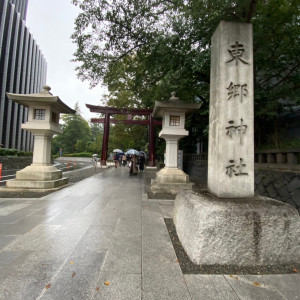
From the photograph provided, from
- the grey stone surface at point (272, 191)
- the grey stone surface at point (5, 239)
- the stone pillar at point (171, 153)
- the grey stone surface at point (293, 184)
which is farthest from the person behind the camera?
the stone pillar at point (171, 153)

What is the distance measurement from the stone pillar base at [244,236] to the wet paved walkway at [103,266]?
0.21m

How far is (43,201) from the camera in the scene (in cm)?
496

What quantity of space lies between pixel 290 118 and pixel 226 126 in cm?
515

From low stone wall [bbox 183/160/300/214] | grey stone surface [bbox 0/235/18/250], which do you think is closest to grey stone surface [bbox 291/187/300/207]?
low stone wall [bbox 183/160/300/214]

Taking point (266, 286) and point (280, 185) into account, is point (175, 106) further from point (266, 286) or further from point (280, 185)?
point (266, 286)

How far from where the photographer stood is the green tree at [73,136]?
46.9 metres

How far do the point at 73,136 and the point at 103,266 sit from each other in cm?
5008

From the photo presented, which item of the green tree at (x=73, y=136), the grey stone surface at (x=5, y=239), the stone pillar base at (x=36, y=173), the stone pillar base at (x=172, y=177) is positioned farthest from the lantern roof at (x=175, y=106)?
the green tree at (x=73, y=136)

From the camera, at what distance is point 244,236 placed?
2.18 metres

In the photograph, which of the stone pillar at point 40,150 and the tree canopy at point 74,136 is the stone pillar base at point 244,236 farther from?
the tree canopy at point 74,136

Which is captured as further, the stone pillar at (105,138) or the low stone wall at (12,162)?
the stone pillar at (105,138)

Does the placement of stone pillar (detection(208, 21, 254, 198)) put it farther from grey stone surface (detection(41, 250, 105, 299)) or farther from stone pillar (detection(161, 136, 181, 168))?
stone pillar (detection(161, 136, 181, 168))

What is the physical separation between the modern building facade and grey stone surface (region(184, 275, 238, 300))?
→ 27.4 m

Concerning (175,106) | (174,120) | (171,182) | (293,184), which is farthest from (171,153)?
(293,184)
